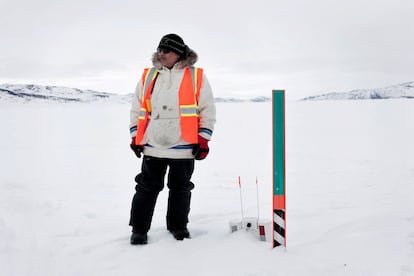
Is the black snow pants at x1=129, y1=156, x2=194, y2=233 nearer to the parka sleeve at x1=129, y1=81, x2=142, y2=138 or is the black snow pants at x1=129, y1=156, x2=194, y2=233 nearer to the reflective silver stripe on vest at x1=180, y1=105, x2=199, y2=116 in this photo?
the parka sleeve at x1=129, y1=81, x2=142, y2=138

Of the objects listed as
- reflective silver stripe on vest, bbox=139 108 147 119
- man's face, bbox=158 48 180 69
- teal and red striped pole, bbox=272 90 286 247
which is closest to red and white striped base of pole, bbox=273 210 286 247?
teal and red striped pole, bbox=272 90 286 247

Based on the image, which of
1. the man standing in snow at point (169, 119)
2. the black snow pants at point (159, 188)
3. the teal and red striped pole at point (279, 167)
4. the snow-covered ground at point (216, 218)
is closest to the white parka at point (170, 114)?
the man standing in snow at point (169, 119)

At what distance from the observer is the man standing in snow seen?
3.44 metres

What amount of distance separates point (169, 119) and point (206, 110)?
0.31 metres

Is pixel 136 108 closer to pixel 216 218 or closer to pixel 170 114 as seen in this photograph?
pixel 170 114

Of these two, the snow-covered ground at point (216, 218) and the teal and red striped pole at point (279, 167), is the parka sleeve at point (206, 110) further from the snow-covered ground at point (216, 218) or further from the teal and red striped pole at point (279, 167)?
the snow-covered ground at point (216, 218)

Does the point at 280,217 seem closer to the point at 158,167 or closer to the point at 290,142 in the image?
the point at 158,167

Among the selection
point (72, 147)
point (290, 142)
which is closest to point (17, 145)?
point (72, 147)

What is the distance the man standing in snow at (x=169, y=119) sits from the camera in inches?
135

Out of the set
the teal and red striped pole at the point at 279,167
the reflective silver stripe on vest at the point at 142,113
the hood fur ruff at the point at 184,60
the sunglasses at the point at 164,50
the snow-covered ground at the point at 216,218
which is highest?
the sunglasses at the point at 164,50

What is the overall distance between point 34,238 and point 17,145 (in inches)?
314

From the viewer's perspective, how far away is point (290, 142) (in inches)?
474

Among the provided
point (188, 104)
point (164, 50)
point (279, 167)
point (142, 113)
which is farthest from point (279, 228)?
point (164, 50)

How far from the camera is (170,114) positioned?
11.3ft
